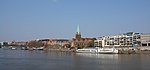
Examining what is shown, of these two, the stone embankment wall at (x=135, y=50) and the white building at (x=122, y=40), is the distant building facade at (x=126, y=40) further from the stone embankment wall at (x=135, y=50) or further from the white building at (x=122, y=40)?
the stone embankment wall at (x=135, y=50)

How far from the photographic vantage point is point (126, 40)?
2446 inches

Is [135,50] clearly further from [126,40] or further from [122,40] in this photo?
[122,40]

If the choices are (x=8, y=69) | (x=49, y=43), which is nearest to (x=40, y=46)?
(x=49, y=43)

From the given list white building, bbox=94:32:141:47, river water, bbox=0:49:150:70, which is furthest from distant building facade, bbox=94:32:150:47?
river water, bbox=0:49:150:70

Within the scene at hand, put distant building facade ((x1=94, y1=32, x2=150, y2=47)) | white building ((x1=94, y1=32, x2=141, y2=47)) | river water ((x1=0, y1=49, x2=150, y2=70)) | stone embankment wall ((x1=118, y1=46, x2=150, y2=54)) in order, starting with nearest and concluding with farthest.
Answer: river water ((x1=0, y1=49, x2=150, y2=70))
stone embankment wall ((x1=118, y1=46, x2=150, y2=54))
distant building facade ((x1=94, y1=32, x2=150, y2=47))
white building ((x1=94, y1=32, x2=141, y2=47))

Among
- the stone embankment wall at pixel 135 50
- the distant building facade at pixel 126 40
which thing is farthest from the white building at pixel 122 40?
the stone embankment wall at pixel 135 50

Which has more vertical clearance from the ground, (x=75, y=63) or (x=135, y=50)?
(x=135, y=50)

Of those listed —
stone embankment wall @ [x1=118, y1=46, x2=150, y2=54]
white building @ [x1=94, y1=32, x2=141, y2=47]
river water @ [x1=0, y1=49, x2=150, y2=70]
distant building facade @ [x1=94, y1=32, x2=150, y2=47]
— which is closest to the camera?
river water @ [x1=0, y1=49, x2=150, y2=70]

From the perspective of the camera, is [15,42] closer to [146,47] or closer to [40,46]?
[40,46]

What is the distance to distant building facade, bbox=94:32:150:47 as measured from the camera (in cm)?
5731

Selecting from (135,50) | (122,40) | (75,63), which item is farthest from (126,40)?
(75,63)

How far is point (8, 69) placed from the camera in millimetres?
20516

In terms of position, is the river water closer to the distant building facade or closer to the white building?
the distant building facade

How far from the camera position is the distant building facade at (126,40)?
2256 inches
